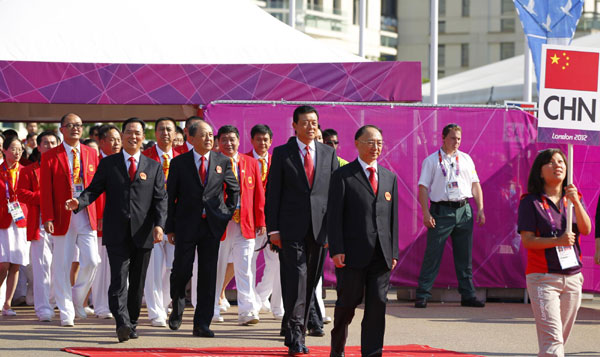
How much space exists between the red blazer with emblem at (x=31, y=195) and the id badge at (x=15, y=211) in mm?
149

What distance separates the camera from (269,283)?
12.3 m

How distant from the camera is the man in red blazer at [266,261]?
39.0 ft

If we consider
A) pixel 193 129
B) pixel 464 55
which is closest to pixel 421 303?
pixel 193 129

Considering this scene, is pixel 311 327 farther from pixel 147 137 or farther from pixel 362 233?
pixel 147 137

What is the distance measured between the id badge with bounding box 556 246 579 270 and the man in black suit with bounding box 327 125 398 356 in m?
1.33

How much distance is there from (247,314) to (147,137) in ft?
121

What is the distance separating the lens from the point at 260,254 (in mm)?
13375

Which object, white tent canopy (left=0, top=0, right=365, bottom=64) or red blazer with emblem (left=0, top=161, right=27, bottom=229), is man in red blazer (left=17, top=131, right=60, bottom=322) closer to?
red blazer with emblem (left=0, top=161, right=27, bottom=229)

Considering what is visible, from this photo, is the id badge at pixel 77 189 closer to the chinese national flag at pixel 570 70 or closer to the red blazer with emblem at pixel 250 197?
the red blazer with emblem at pixel 250 197

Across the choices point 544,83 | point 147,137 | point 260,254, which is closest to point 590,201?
point 260,254

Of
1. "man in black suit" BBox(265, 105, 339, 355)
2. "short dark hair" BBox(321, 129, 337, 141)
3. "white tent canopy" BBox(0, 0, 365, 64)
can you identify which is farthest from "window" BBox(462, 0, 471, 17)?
"man in black suit" BBox(265, 105, 339, 355)

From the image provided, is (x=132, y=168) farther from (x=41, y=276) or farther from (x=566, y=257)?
(x=566, y=257)

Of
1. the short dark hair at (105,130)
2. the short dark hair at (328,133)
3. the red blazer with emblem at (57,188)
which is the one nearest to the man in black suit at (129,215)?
the red blazer with emblem at (57,188)

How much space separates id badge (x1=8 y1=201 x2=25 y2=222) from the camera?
12203 mm
